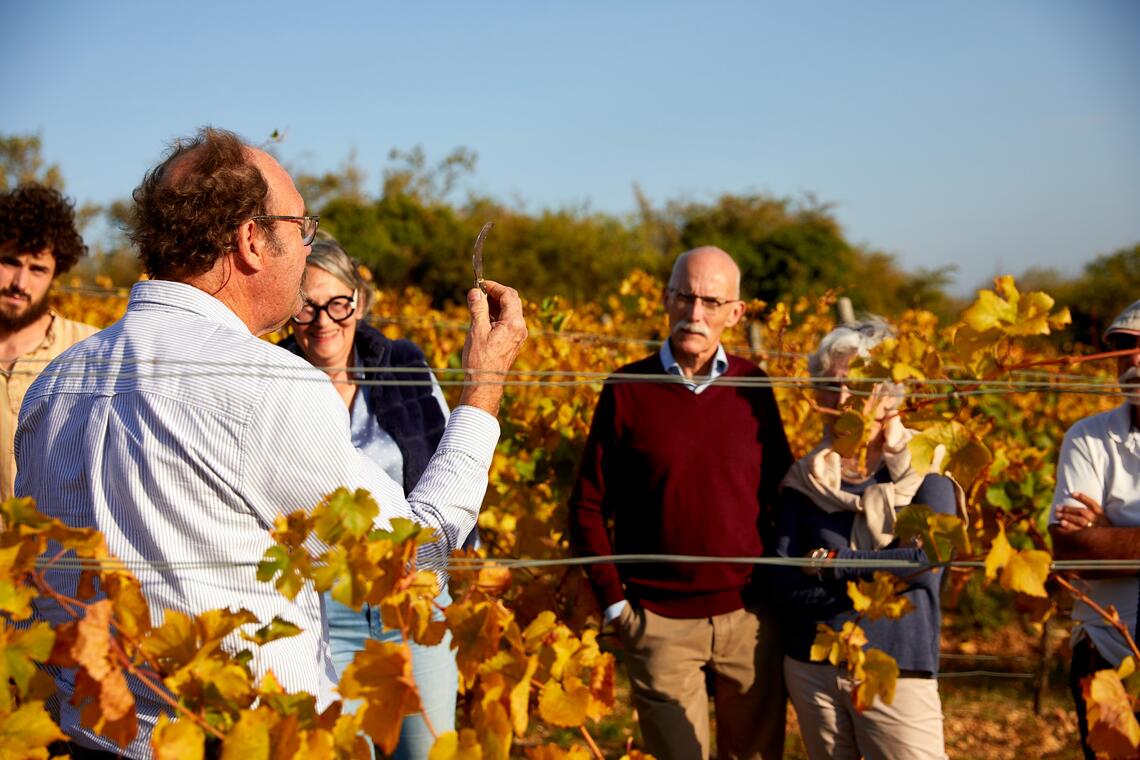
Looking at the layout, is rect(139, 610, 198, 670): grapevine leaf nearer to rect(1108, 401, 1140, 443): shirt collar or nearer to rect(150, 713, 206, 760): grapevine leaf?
rect(150, 713, 206, 760): grapevine leaf

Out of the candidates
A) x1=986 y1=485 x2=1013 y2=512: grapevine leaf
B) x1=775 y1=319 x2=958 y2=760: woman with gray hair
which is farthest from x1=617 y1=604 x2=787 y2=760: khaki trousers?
x1=986 y1=485 x2=1013 y2=512: grapevine leaf

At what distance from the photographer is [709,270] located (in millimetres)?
3027

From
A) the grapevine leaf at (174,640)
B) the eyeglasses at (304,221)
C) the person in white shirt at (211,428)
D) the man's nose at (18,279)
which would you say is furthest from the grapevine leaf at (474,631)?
the man's nose at (18,279)

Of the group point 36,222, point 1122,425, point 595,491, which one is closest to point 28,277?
point 36,222

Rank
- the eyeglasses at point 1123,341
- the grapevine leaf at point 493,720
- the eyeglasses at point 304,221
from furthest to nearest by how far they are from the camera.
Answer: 1. the eyeglasses at point 1123,341
2. the eyeglasses at point 304,221
3. the grapevine leaf at point 493,720

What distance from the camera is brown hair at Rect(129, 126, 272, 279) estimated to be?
1.44m

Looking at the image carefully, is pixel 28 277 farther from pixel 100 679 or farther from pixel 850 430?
pixel 850 430

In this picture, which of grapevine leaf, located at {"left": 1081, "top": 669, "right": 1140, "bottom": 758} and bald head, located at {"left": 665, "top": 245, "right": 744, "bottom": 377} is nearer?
grapevine leaf, located at {"left": 1081, "top": 669, "right": 1140, "bottom": 758}

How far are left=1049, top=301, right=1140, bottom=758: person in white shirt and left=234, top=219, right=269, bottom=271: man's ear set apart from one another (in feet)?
6.31

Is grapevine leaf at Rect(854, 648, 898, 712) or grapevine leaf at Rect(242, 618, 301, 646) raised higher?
grapevine leaf at Rect(242, 618, 301, 646)

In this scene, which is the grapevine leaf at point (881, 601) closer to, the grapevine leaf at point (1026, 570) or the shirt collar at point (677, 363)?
the grapevine leaf at point (1026, 570)

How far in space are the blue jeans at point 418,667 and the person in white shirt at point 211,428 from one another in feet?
2.89

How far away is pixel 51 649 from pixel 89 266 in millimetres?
22472

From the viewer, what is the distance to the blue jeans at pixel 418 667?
95.3 inches
